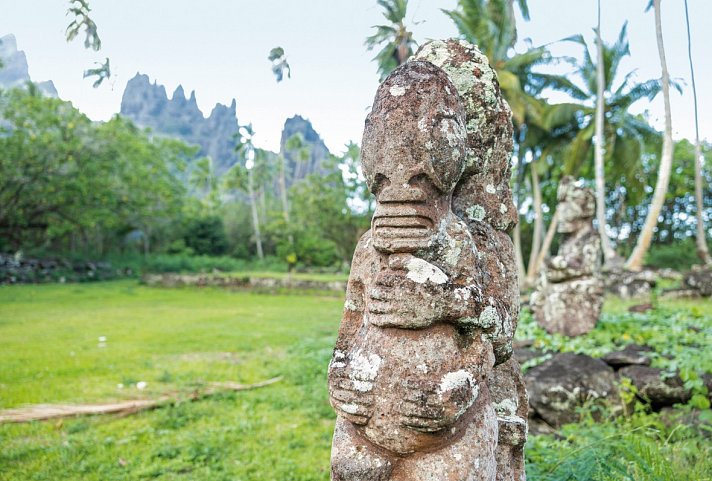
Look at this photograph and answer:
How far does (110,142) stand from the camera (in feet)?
66.5

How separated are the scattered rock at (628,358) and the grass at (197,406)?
0.36 m

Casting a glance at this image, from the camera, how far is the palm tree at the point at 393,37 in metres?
18.4

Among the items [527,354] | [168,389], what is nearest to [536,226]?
[527,354]

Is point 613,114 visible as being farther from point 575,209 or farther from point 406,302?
point 406,302

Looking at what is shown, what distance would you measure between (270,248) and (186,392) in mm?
32408

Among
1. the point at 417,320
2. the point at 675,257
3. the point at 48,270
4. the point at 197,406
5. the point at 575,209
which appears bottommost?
the point at 197,406

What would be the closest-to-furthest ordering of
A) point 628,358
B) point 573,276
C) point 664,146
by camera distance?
point 628,358 < point 573,276 < point 664,146

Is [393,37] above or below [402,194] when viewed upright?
above

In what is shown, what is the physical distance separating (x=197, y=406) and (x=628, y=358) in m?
5.07

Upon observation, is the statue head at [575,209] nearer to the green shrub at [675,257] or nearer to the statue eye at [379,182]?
the statue eye at [379,182]

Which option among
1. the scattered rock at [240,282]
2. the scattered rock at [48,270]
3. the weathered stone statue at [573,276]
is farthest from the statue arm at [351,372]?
the scattered rock at [48,270]

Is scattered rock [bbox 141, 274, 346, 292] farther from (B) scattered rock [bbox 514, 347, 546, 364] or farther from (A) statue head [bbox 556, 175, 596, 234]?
(B) scattered rock [bbox 514, 347, 546, 364]

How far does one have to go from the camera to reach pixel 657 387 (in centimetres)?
522

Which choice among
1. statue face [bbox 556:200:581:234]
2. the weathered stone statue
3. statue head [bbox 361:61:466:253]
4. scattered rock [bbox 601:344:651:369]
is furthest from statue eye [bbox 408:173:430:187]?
statue face [bbox 556:200:581:234]
